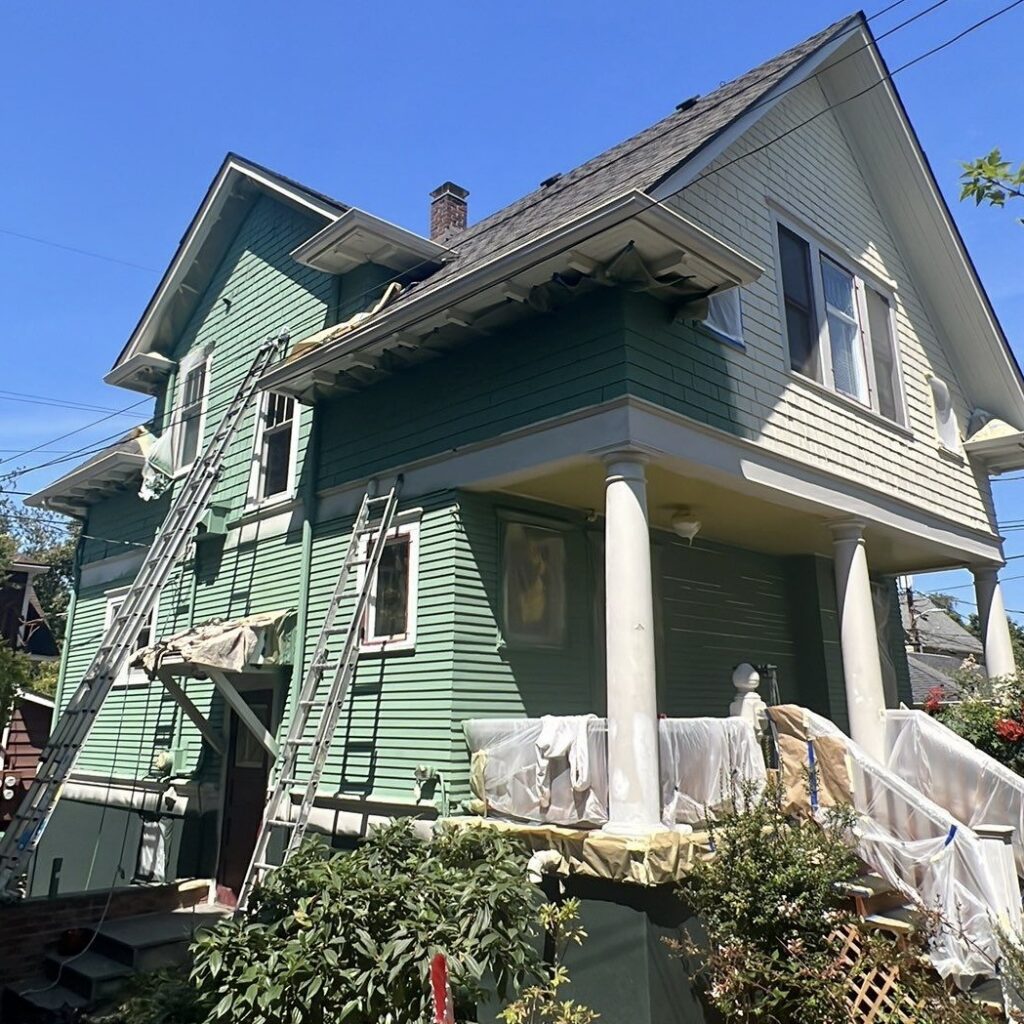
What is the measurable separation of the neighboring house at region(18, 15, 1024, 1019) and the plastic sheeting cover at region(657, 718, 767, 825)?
44cm

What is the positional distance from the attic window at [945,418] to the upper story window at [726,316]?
16.1 ft

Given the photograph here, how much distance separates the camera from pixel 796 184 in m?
10.2

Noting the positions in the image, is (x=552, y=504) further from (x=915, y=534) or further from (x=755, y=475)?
(x=915, y=534)

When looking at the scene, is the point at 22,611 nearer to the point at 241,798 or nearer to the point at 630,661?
the point at 241,798

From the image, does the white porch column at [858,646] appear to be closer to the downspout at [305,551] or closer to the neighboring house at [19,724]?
the downspout at [305,551]

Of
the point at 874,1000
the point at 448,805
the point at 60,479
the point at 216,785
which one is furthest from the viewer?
the point at 60,479

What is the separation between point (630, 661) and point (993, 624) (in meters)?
7.93

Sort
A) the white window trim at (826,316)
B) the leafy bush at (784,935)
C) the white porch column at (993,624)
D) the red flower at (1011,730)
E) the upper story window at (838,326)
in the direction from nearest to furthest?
1. the leafy bush at (784,935)
2. the red flower at (1011,730)
3. the white window trim at (826,316)
4. the upper story window at (838,326)
5. the white porch column at (993,624)

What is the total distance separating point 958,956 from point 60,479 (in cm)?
1396

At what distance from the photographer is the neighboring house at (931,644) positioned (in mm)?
28906

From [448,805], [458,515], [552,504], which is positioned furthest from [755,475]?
[448,805]

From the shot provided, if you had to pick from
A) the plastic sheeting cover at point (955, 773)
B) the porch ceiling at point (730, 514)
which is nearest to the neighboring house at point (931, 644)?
the porch ceiling at point (730, 514)

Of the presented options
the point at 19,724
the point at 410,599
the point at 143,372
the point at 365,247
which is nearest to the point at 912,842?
the point at 410,599

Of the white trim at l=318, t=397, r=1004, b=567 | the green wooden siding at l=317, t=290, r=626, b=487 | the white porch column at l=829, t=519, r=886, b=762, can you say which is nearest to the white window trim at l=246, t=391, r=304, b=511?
the green wooden siding at l=317, t=290, r=626, b=487
